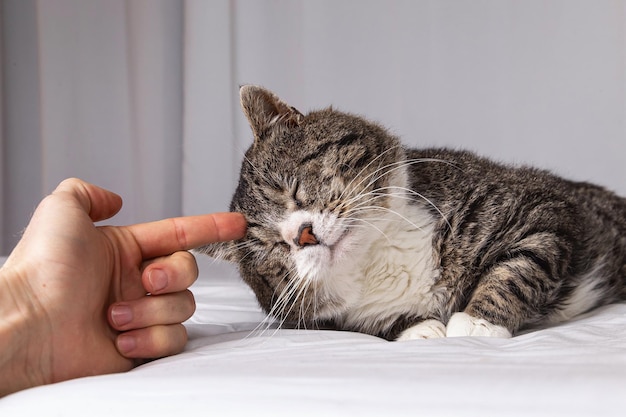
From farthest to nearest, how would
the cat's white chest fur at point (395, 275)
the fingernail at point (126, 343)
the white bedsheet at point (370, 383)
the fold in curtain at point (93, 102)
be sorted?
the fold in curtain at point (93, 102), the cat's white chest fur at point (395, 275), the fingernail at point (126, 343), the white bedsheet at point (370, 383)

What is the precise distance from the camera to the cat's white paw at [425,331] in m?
1.60

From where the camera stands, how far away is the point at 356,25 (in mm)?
3559

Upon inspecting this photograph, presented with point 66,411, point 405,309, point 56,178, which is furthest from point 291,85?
point 66,411

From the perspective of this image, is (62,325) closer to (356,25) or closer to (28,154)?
(356,25)

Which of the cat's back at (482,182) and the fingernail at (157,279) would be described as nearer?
the fingernail at (157,279)

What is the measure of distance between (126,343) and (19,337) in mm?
229

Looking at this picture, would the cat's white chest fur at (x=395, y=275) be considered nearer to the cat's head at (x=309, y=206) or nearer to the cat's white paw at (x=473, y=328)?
the cat's head at (x=309, y=206)

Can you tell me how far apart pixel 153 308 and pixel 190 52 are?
260cm

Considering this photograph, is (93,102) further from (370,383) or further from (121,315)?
(370,383)

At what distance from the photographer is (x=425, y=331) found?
1.62m

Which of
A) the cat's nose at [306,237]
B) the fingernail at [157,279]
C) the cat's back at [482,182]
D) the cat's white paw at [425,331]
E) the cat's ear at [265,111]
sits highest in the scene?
the cat's ear at [265,111]

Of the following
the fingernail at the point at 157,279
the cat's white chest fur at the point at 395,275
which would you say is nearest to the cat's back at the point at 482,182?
the cat's white chest fur at the point at 395,275

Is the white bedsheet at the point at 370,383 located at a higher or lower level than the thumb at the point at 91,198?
lower

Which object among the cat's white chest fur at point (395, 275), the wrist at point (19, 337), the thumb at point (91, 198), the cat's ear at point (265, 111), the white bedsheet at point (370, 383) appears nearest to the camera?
the white bedsheet at point (370, 383)
